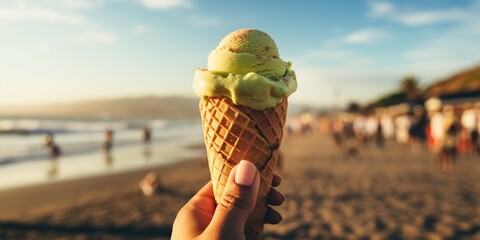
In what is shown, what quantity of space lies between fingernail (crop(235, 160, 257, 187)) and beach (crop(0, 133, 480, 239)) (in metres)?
4.69

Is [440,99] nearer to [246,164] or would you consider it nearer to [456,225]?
[456,225]

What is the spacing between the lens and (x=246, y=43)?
7.14ft

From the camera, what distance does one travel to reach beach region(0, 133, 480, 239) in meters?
6.51

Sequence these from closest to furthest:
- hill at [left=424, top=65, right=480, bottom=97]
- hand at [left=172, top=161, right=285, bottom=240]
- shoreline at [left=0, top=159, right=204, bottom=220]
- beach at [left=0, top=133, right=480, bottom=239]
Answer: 1. hand at [left=172, top=161, right=285, bottom=240]
2. beach at [left=0, top=133, right=480, bottom=239]
3. shoreline at [left=0, top=159, right=204, bottom=220]
4. hill at [left=424, top=65, right=480, bottom=97]

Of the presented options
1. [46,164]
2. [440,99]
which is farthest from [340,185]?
[46,164]

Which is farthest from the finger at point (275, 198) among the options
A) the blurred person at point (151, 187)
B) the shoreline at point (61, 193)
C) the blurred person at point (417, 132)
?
the blurred person at point (417, 132)

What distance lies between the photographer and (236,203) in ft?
5.98

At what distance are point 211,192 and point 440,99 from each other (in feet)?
65.1

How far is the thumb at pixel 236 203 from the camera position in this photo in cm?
177

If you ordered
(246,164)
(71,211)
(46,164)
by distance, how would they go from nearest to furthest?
(246,164) < (71,211) < (46,164)

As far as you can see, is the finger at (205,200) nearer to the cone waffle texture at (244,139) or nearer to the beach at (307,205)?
the cone waffle texture at (244,139)

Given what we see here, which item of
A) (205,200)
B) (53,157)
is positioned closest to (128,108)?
(53,157)

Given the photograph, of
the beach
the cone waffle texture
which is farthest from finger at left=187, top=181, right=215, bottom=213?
the beach

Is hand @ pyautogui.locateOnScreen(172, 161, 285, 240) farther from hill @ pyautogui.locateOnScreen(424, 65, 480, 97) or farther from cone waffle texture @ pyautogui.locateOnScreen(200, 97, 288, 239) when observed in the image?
hill @ pyautogui.locateOnScreen(424, 65, 480, 97)
